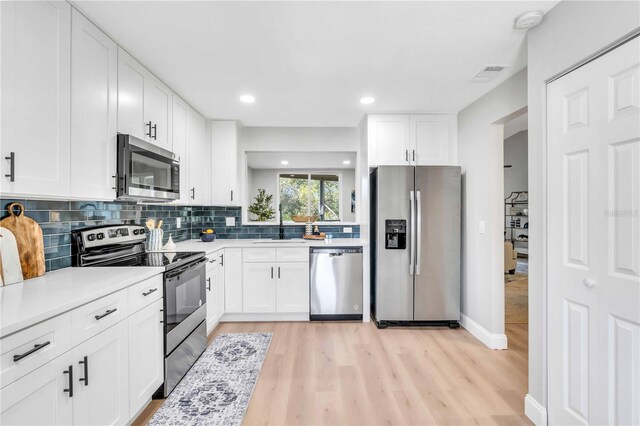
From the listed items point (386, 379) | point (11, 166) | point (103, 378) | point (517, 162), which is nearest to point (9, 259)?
point (11, 166)

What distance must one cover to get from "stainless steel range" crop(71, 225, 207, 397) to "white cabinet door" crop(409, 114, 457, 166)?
2628 mm

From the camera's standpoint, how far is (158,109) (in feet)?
8.38

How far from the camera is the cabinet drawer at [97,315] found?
4.24 ft

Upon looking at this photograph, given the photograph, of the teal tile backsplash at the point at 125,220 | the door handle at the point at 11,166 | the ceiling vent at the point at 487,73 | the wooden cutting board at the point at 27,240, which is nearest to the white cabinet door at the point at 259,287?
the teal tile backsplash at the point at 125,220

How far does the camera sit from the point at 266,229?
4160 mm

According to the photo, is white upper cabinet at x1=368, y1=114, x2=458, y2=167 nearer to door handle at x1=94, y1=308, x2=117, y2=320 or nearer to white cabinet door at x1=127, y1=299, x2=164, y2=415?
white cabinet door at x1=127, y1=299, x2=164, y2=415

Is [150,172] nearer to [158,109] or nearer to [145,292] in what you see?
[158,109]

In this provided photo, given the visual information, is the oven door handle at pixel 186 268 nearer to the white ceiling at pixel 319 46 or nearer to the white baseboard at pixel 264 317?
the white baseboard at pixel 264 317

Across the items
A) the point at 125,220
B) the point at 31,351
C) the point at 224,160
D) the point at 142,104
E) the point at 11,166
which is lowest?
the point at 31,351

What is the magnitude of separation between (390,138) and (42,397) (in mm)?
3420

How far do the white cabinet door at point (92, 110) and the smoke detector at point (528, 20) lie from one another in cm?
256

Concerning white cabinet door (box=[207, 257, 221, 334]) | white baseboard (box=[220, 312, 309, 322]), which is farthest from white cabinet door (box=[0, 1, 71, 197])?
white baseboard (box=[220, 312, 309, 322])

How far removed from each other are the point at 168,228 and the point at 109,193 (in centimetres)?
146

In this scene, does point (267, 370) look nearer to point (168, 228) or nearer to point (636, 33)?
point (168, 228)
